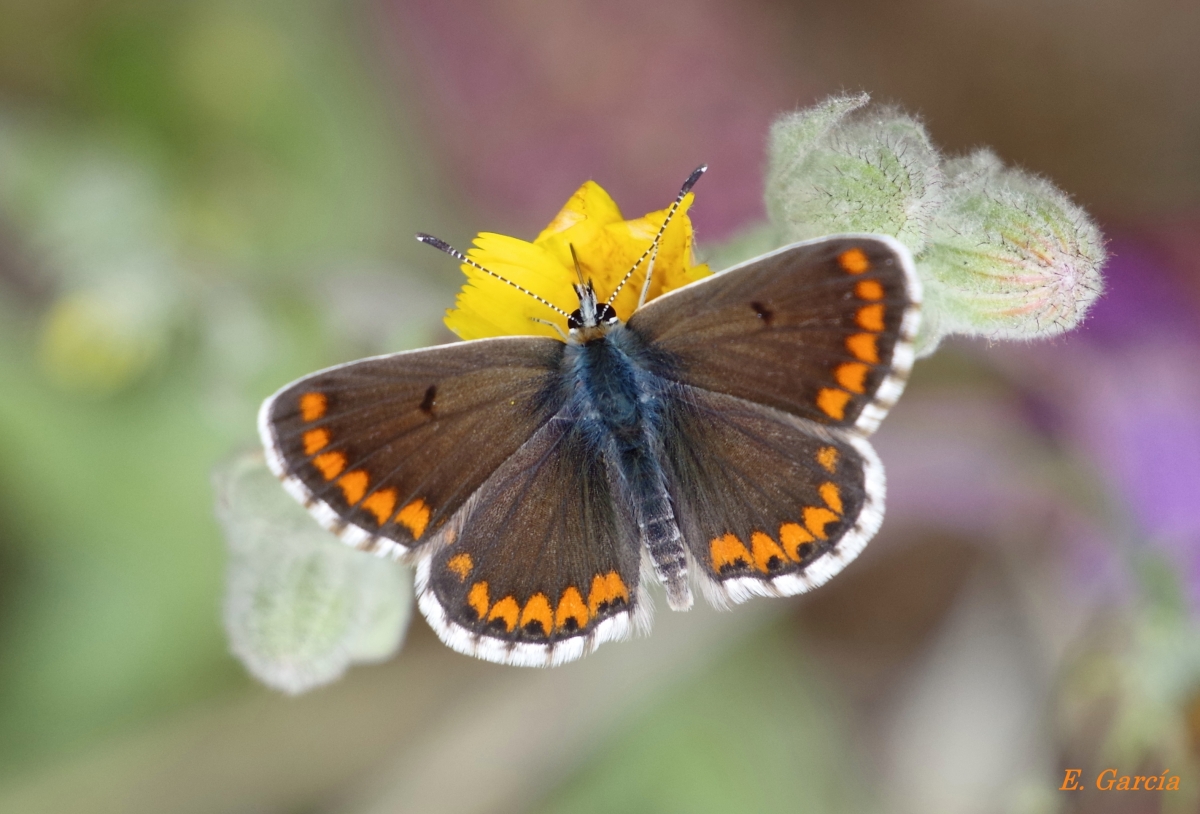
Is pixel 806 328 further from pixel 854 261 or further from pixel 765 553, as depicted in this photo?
pixel 765 553

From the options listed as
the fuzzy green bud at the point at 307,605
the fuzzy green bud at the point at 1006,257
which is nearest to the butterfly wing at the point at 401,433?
the fuzzy green bud at the point at 307,605

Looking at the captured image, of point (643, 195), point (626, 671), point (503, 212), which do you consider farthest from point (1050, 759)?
point (503, 212)

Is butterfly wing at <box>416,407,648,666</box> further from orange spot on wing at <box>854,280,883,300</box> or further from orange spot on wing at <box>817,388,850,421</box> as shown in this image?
orange spot on wing at <box>854,280,883,300</box>

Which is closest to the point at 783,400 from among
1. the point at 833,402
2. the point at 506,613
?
the point at 833,402

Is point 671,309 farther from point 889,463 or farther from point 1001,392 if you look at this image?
point 1001,392

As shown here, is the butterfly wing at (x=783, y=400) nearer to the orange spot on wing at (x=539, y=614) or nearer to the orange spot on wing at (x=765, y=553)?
the orange spot on wing at (x=765, y=553)

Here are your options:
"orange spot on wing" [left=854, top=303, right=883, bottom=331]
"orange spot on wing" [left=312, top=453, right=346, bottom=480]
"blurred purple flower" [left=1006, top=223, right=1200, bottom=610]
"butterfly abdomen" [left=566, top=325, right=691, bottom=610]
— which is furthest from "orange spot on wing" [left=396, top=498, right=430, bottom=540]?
"blurred purple flower" [left=1006, top=223, right=1200, bottom=610]

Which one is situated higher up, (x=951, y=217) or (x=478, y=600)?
(x=951, y=217)
